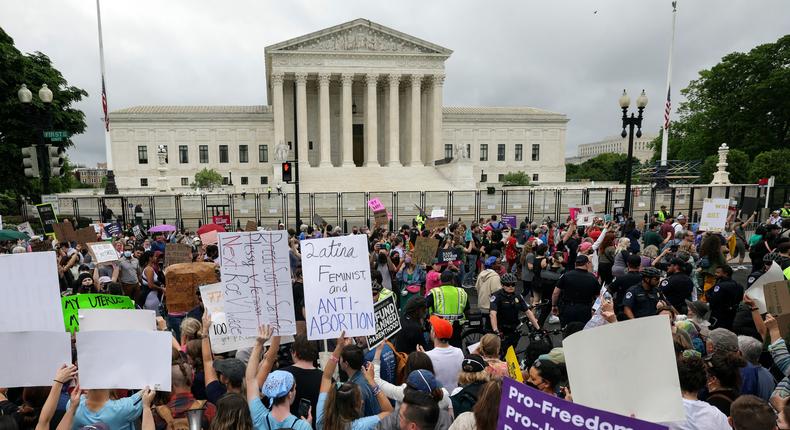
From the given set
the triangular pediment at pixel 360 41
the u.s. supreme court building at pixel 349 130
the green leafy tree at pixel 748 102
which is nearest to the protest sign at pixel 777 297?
the u.s. supreme court building at pixel 349 130

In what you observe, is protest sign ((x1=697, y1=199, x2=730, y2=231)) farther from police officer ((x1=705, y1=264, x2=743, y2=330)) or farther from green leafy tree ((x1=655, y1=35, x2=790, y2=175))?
green leafy tree ((x1=655, y1=35, x2=790, y2=175))

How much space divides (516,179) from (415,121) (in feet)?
60.9

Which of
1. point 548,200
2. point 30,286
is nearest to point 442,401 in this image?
point 30,286

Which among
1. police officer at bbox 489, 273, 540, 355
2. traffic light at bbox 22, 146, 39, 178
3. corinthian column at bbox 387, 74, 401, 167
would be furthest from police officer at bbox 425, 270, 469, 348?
corinthian column at bbox 387, 74, 401, 167

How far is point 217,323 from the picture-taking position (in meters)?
5.16

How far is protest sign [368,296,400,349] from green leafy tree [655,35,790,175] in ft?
178

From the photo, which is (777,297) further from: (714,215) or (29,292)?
(714,215)

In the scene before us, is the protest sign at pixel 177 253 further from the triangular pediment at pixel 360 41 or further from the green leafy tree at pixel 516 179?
the green leafy tree at pixel 516 179

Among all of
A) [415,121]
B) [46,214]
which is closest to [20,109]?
[46,214]

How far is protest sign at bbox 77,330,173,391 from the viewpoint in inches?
134

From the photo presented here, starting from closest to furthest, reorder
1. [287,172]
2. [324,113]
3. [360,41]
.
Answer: [287,172] → [360,41] → [324,113]

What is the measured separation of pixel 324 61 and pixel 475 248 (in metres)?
50.3

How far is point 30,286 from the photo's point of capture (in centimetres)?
383

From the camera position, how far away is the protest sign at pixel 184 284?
267 inches
